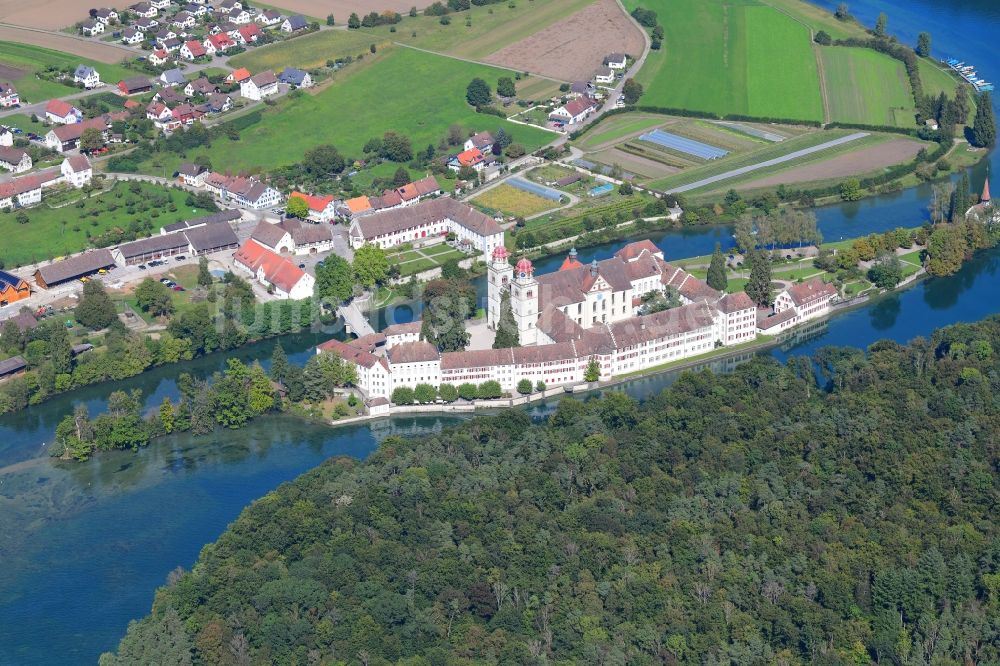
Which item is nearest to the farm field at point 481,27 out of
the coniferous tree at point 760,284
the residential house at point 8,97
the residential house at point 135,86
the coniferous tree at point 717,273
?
the residential house at point 135,86

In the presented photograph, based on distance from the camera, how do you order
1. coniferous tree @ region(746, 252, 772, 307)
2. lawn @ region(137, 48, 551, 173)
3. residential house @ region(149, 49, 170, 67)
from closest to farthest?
coniferous tree @ region(746, 252, 772, 307)
lawn @ region(137, 48, 551, 173)
residential house @ region(149, 49, 170, 67)

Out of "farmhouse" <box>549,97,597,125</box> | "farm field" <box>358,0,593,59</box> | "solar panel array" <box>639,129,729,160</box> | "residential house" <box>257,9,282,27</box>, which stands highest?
"residential house" <box>257,9,282,27</box>

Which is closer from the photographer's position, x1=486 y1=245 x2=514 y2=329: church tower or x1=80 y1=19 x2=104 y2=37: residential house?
x1=486 y1=245 x2=514 y2=329: church tower

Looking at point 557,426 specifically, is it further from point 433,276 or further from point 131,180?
point 131,180

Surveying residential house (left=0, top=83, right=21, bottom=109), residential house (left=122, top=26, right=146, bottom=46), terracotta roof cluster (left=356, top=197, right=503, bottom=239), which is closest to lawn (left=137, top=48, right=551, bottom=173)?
terracotta roof cluster (left=356, top=197, right=503, bottom=239)

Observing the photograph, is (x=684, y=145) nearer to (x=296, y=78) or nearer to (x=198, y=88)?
(x=296, y=78)

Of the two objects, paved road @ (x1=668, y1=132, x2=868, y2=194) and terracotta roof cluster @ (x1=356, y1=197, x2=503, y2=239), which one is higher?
terracotta roof cluster @ (x1=356, y1=197, x2=503, y2=239)

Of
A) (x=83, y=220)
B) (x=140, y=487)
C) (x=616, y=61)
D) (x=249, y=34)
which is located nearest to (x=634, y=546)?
(x=140, y=487)

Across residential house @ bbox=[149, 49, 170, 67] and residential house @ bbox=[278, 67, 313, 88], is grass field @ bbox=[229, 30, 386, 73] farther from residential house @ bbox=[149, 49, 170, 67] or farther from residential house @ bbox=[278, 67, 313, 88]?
residential house @ bbox=[149, 49, 170, 67]
